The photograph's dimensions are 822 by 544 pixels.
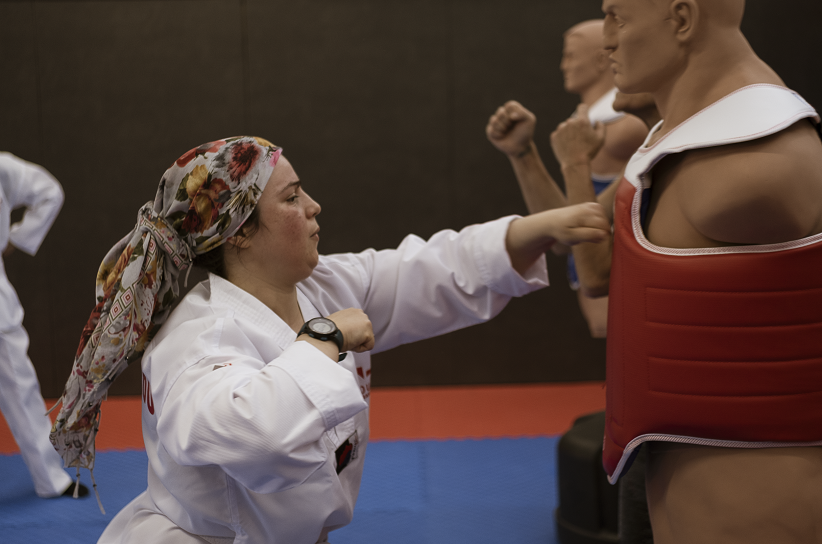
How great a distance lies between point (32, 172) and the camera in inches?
138

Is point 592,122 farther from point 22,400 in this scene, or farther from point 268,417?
point 22,400

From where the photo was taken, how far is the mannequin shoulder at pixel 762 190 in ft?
3.27

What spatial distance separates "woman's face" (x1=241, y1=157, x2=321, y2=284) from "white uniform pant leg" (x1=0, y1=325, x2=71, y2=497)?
211cm

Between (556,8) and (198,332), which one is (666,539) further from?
(556,8)

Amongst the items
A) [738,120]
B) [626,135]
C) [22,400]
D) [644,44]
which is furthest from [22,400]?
[738,120]

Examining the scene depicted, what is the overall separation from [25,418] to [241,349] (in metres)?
2.30

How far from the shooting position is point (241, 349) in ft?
4.52

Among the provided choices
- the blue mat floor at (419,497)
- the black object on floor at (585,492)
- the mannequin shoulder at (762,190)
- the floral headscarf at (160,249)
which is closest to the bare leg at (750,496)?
the mannequin shoulder at (762,190)

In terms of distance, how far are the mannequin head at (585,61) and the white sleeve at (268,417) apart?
7.27 ft

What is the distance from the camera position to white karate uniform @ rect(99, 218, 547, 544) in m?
1.13

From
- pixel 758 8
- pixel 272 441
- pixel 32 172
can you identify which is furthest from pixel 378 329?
pixel 758 8

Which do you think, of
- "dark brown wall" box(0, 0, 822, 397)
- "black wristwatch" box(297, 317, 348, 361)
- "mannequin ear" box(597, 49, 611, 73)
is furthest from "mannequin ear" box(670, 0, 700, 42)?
"dark brown wall" box(0, 0, 822, 397)

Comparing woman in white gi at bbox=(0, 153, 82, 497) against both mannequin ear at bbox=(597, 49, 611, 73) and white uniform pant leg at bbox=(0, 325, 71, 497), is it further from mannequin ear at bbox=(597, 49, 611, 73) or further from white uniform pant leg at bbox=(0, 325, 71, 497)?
mannequin ear at bbox=(597, 49, 611, 73)

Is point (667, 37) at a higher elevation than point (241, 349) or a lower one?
higher
